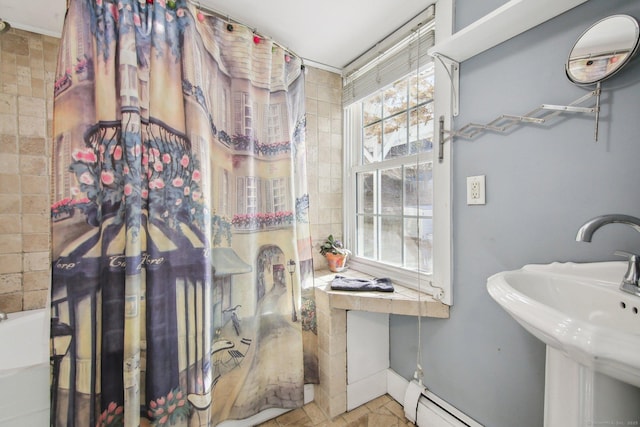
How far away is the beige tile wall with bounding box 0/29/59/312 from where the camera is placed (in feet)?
4.48

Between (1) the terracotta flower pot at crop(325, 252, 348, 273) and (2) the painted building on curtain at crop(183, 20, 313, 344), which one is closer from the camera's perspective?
(2) the painted building on curtain at crop(183, 20, 313, 344)

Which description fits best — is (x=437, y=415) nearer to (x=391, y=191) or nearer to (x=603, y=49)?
(x=391, y=191)

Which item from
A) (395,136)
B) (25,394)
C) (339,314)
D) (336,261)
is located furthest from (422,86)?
(25,394)

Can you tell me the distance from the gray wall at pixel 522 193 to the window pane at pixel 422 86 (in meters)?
0.27

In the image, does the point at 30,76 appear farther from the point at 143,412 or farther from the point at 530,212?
the point at 530,212

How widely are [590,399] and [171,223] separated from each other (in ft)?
4.96

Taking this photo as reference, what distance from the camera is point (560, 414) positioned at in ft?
2.55

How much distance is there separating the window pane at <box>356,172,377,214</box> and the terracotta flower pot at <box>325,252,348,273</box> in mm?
384

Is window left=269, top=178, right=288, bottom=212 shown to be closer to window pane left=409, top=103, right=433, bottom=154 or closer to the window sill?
the window sill

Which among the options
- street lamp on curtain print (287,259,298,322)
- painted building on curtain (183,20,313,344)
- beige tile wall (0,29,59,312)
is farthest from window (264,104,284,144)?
beige tile wall (0,29,59,312)

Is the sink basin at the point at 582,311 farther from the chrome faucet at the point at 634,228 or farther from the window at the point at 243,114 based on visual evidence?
the window at the point at 243,114

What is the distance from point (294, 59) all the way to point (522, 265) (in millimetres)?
1581

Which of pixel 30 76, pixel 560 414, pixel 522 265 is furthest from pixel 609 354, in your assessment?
→ pixel 30 76

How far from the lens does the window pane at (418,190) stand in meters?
1.54
